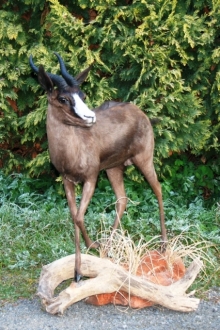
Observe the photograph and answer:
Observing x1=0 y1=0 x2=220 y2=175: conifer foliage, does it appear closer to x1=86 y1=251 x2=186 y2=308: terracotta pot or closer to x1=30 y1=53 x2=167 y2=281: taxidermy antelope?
x1=30 y1=53 x2=167 y2=281: taxidermy antelope

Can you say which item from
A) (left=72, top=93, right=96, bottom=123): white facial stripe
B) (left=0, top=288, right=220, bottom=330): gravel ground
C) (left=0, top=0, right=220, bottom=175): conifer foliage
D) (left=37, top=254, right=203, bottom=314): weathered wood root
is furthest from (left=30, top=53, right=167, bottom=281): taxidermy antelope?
(left=0, top=0, right=220, bottom=175): conifer foliage

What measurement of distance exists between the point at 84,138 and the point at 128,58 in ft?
7.34

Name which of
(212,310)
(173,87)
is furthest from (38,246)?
(173,87)

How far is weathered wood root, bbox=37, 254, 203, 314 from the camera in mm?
4152

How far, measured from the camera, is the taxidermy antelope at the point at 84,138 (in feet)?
13.5

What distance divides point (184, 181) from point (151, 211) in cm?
78

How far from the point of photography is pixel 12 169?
23.4ft

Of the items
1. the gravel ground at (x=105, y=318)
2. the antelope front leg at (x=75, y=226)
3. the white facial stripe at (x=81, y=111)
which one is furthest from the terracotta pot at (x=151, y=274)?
the white facial stripe at (x=81, y=111)

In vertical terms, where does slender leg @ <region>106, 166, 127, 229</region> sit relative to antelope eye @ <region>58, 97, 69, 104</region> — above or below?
below

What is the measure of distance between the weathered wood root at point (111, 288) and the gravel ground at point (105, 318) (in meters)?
0.09

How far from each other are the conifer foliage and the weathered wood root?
2.24m

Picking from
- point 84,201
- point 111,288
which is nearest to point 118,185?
point 84,201

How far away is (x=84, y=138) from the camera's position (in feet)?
14.2

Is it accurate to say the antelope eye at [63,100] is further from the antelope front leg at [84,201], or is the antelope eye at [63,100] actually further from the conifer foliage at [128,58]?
the conifer foliage at [128,58]
